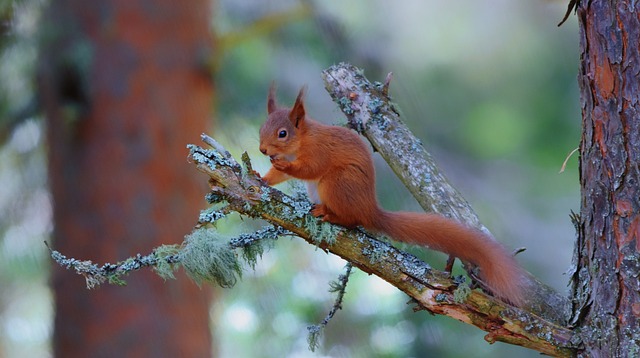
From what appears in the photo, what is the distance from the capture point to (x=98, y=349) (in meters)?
3.00

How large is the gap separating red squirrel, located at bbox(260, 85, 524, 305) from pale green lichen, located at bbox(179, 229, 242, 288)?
191 mm

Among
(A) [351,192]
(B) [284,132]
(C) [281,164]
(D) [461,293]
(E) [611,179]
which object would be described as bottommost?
(D) [461,293]

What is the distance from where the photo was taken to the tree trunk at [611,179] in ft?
4.77

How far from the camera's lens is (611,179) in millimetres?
1476

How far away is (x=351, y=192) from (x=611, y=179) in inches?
20.6

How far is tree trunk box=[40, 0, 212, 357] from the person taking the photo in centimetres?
305

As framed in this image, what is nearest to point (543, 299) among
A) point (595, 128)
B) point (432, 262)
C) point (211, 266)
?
point (595, 128)

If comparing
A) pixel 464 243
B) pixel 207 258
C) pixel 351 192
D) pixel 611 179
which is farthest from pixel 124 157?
pixel 611 179

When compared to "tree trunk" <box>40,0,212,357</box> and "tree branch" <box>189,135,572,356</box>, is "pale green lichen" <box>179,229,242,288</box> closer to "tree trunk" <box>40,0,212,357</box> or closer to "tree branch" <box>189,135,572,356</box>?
"tree branch" <box>189,135,572,356</box>

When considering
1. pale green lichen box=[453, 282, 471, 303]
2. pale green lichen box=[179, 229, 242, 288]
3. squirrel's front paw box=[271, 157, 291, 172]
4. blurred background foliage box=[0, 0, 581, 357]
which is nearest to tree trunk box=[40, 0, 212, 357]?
blurred background foliage box=[0, 0, 581, 357]

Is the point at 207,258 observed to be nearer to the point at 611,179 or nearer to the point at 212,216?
the point at 212,216

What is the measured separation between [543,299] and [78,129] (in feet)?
6.78

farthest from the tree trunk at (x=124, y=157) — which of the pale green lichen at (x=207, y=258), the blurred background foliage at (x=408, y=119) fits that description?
the pale green lichen at (x=207, y=258)

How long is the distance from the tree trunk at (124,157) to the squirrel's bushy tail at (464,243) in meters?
1.55
